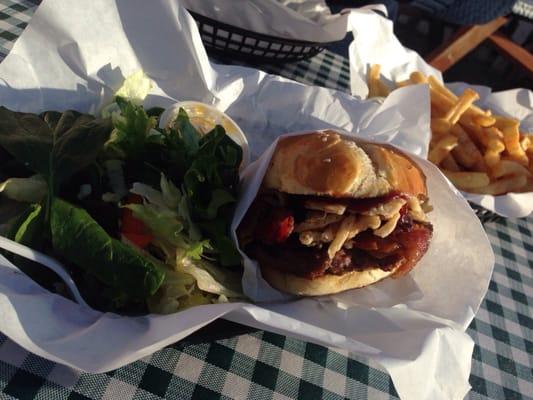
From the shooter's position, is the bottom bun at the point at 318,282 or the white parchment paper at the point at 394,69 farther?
the white parchment paper at the point at 394,69

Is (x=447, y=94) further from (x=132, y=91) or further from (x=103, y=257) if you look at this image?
(x=103, y=257)

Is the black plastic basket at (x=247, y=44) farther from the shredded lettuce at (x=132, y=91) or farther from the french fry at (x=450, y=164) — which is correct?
the french fry at (x=450, y=164)

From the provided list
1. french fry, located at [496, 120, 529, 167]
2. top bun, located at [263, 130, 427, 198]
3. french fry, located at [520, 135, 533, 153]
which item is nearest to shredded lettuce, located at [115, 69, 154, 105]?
top bun, located at [263, 130, 427, 198]

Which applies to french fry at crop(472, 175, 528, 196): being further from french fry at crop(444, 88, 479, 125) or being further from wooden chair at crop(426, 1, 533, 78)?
wooden chair at crop(426, 1, 533, 78)

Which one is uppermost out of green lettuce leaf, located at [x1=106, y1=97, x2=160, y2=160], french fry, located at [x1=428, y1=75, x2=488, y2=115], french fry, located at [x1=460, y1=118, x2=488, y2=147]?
green lettuce leaf, located at [x1=106, y1=97, x2=160, y2=160]

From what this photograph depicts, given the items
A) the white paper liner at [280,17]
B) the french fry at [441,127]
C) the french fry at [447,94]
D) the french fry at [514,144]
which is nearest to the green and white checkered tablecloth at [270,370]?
the french fry at [514,144]

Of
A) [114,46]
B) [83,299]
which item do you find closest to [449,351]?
[83,299]
